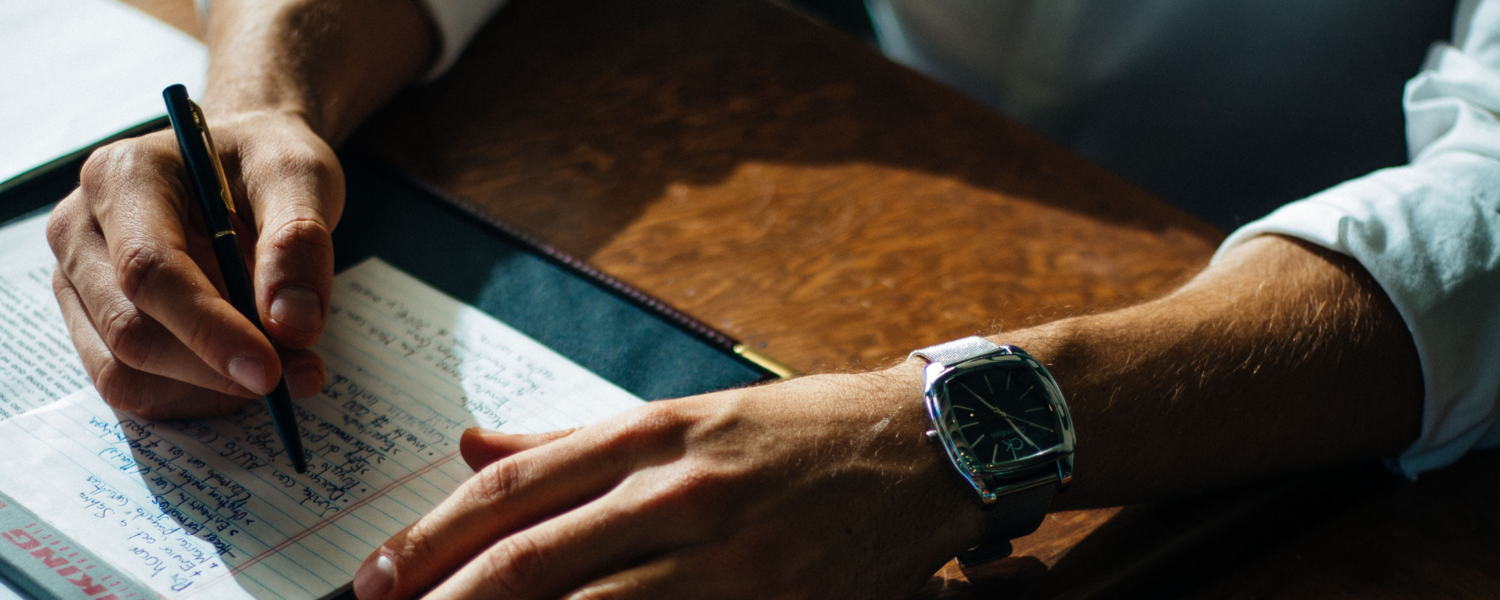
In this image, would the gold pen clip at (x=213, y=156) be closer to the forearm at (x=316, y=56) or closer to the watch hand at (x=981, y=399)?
the forearm at (x=316, y=56)

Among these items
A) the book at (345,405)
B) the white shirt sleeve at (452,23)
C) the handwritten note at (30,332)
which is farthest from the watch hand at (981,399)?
the white shirt sleeve at (452,23)

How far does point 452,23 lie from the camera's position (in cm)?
98

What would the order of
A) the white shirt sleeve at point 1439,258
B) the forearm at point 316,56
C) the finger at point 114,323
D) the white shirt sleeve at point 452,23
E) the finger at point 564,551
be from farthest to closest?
1. the white shirt sleeve at point 452,23
2. the forearm at point 316,56
3. the white shirt sleeve at point 1439,258
4. the finger at point 114,323
5. the finger at point 564,551

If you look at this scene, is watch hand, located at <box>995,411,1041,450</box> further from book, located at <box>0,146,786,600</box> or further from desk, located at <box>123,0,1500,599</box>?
book, located at <box>0,146,786,600</box>

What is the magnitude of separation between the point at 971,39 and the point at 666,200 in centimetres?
64

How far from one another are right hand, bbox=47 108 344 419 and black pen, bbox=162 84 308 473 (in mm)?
10

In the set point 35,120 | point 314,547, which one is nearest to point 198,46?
point 35,120

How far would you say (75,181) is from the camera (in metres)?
0.80

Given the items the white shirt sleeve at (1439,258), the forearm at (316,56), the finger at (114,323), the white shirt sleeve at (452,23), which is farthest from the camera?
the white shirt sleeve at (452,23)

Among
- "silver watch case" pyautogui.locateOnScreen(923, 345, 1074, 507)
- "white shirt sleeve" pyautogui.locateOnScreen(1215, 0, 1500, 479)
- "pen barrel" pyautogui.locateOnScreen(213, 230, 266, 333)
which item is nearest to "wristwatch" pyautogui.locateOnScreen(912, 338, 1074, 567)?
"silver watch case" pyautogui.locateOnScreen(923, 345, 1074, 507)

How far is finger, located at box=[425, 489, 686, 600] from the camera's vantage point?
46 cm

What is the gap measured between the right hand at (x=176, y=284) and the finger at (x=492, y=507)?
15 cm

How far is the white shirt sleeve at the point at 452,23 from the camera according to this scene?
0.97 m

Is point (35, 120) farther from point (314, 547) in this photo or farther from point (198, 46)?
point (314, 547)
